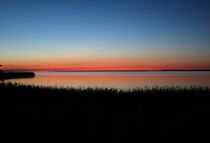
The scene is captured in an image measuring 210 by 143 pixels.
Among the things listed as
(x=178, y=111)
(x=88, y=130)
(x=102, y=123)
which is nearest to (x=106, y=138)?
(x=88, y=130)

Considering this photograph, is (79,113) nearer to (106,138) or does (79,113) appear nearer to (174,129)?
(106,138)

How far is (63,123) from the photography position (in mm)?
10430

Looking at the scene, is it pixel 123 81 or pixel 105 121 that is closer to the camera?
pixel 105 121

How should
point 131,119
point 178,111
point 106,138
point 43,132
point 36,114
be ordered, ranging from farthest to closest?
1. point 178,111
2. point 36,114
3. point 131,119
4. point 43,132
5. point 106,138

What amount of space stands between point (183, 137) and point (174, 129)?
809 mm

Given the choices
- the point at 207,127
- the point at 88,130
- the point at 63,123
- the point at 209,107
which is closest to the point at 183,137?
the point at 207,127

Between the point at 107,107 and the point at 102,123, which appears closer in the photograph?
the point at 102,123

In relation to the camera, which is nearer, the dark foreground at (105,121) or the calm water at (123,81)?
the dark foreground at (105,121)

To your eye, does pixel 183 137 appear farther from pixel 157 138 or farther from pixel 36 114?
pixel 36 114

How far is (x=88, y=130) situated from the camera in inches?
376

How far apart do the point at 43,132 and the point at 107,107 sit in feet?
16.7

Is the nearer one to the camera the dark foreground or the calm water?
the dark foreground

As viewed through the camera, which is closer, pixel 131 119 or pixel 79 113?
pixel 131 119

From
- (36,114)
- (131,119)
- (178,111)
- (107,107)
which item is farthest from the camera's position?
(107,107)
